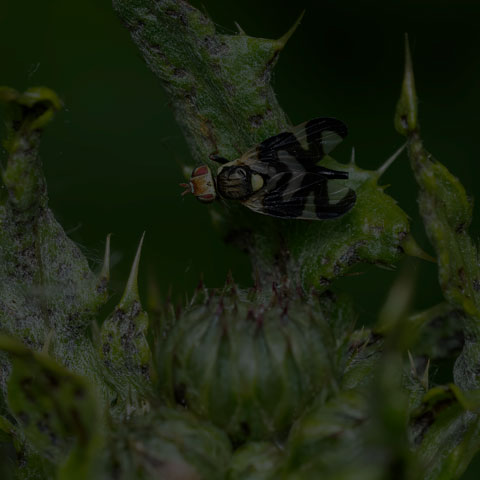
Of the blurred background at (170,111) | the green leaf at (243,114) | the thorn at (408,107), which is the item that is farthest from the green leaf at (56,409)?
the blurred background at (170,111)

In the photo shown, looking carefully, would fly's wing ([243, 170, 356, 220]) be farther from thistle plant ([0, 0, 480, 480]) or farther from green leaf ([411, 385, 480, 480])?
green leaf ([411, 385, 480, 480])

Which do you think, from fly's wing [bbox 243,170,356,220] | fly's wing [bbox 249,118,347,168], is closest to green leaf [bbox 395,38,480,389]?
fly's wing [bbox 243,170,356,220]

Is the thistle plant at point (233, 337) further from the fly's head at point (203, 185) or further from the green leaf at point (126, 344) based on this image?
the fly's head at point (203, 185)

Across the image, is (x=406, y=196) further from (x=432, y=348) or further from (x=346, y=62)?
(x=432, y=348)

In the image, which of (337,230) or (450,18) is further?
(450,18)

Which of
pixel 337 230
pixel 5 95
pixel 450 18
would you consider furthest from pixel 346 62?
pixel 5 95

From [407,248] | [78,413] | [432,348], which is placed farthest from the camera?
[432,348]
